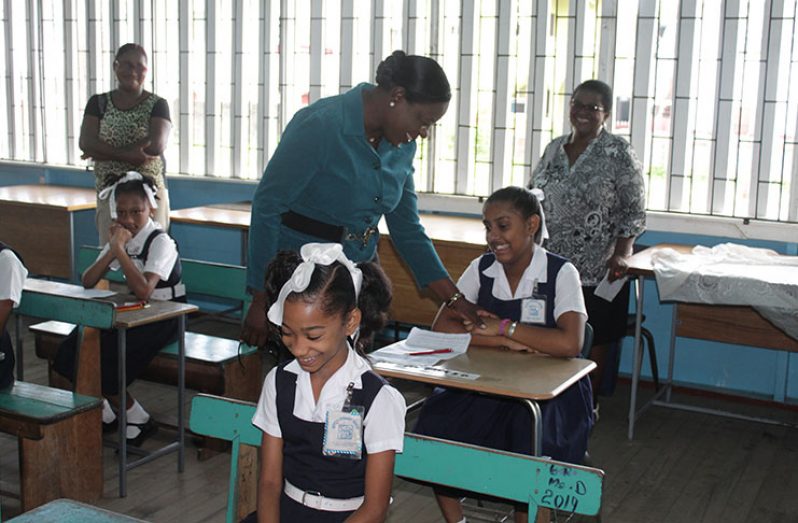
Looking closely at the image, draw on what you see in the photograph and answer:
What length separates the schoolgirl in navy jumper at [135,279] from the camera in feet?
12.2

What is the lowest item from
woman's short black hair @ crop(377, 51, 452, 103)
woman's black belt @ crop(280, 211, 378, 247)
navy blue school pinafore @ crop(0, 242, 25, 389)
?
navy blue school pinafore @ crop(0, 242, 25, 389)

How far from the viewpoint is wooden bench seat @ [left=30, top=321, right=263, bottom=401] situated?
12.2ft

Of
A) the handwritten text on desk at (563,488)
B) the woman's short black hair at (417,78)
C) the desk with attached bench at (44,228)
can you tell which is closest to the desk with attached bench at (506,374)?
the handwritten text on desk at (563,488)

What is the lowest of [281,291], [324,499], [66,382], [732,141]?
[66,382]

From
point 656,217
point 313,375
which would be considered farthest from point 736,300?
point 313,375

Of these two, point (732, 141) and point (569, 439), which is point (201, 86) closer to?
point (732, 141)

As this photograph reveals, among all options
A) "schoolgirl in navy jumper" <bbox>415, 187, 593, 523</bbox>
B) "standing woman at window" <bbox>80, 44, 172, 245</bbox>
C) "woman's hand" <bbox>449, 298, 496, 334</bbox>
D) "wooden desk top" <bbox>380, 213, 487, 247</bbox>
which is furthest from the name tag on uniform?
"standing woman at window" <bbox>80, 44, 172, 245</bbox>

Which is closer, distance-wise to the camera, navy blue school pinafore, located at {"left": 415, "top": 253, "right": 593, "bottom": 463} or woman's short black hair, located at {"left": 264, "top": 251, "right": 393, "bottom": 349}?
woman's short black hair, located at {"left": 264, "top": 251, "right": 393, "bottom": 349}

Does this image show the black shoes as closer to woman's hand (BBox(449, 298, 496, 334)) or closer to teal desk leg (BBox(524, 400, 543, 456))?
woman's hand (BBox(449, 298, 496, 334))

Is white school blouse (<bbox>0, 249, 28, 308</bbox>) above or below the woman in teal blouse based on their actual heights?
below

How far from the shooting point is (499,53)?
5184 mm

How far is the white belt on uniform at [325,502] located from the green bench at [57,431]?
133 cm

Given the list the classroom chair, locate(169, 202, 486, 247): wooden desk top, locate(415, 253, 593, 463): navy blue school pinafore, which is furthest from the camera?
locate(169, 202, 486, 247): wooden desk top

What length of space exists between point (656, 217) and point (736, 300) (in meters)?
1.01
